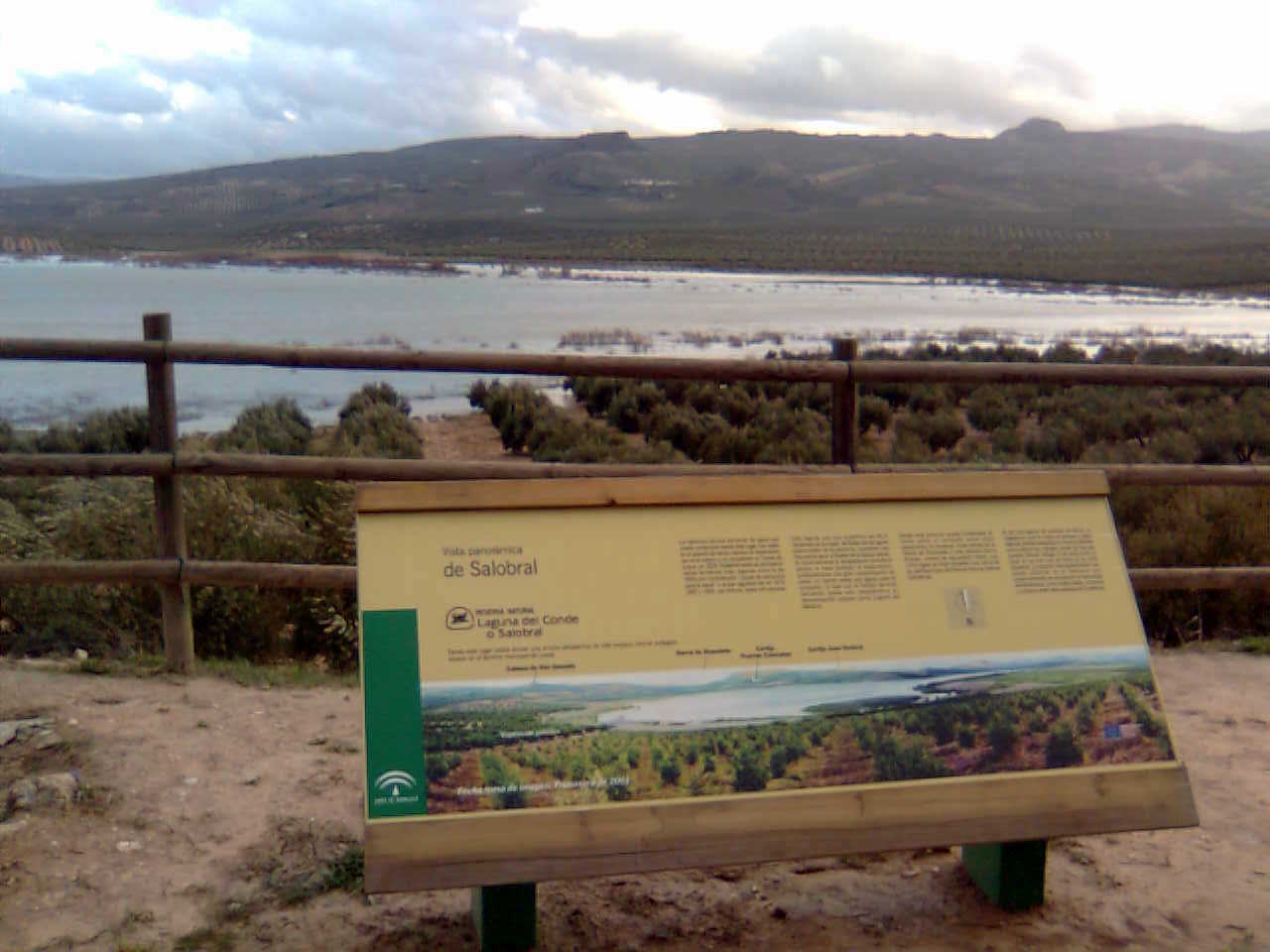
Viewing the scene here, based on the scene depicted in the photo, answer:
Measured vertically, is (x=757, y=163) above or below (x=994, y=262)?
above

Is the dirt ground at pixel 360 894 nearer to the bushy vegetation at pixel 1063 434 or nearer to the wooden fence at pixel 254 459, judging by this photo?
the wooden fence at pixel 254 459

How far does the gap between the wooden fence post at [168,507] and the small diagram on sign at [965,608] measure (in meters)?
3.31

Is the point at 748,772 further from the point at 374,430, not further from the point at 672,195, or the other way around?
the point at 672,195

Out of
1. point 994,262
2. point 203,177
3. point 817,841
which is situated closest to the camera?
point 817,841

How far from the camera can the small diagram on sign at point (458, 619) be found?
110 inches

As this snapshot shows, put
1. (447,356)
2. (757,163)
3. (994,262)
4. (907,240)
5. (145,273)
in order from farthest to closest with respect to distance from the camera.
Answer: (757,163) → (907,240) → (994,262) → (145,273) → (447,356)

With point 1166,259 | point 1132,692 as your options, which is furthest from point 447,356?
point 1166,259

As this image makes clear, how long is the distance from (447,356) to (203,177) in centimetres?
13301

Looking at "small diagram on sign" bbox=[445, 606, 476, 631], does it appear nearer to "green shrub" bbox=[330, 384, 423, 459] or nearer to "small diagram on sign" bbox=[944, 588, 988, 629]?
"small diagram on sign" bbox=[944, 588, 988, 629]

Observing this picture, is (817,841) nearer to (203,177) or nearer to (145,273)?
(145,273)

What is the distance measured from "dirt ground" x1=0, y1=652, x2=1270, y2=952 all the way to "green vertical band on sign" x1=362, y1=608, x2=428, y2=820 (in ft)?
2.32

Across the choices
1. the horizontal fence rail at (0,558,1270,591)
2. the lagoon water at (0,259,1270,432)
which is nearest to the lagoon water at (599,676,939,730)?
the horizontal fence rail at (0,558,1270,591)

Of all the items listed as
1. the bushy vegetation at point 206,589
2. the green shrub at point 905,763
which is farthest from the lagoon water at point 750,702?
the bushy vegetation at point 206,589

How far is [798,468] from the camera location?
17.2 ft
